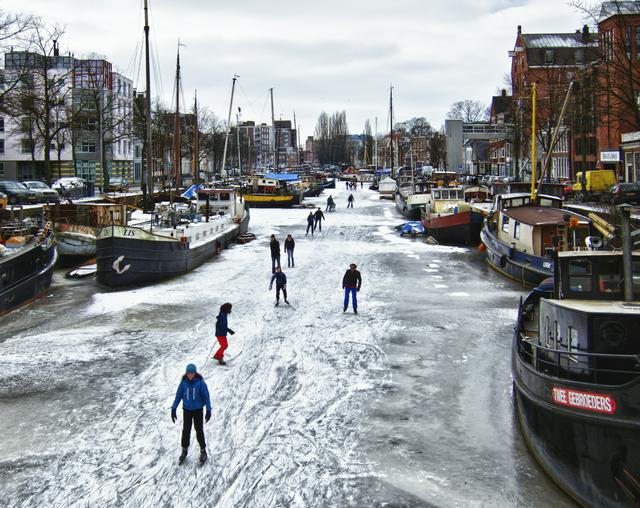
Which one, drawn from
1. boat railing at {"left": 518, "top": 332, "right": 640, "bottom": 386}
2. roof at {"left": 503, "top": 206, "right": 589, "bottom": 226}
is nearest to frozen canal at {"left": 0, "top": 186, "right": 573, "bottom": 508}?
boat railing at {"left": 518, "top": 332, "right": 640, "bottom": 386}

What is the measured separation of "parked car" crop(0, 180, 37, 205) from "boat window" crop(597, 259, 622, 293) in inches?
1502

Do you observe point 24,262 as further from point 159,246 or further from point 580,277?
point 580,277

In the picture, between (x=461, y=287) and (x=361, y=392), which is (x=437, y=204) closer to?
(x=461, y=287)

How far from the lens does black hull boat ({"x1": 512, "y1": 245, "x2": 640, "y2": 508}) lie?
8.34 m

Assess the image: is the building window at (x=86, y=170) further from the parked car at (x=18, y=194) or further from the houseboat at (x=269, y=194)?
the parked car at (x=18, y=194)

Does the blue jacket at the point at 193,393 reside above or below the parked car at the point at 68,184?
below

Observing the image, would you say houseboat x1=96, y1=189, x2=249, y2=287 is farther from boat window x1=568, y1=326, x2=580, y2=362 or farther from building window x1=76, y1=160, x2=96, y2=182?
building window x1=76, y1=160, x2=96, y2=182

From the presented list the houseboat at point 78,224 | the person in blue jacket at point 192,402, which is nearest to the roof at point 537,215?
the houseboat at point 78,224

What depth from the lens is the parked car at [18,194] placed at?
42.1 m

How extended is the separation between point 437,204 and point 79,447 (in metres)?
37.1

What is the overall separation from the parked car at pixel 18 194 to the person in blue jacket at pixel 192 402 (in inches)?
1413

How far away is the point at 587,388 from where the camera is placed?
8742 mm

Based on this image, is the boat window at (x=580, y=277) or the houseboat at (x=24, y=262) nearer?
the boat window at (x=580, y=277)

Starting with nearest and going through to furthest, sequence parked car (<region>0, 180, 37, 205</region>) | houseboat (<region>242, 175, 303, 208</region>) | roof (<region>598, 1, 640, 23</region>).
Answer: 1. roof (<region>598, 1, 640, 23</region>)
2. parked car (<region>0, 180, 37, 205</region>)
3. houseboat (<region>242, 175, 303, 208</region>)
